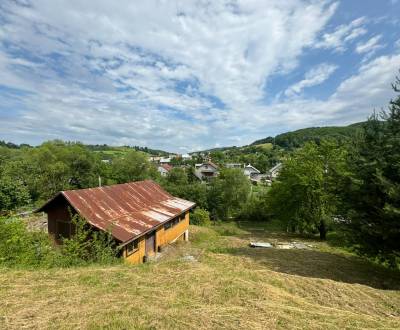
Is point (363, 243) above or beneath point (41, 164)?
beneath

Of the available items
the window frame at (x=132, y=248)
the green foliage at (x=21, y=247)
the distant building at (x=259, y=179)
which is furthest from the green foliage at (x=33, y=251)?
the distant building at (x=259, y=179)

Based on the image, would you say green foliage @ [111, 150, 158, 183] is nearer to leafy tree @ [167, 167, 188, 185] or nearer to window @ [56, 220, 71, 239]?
leafy tree @ [167, 167, 188, 185]

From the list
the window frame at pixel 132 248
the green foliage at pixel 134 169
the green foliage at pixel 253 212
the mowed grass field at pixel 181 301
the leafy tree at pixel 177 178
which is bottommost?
the green foliage at pixel 253 212

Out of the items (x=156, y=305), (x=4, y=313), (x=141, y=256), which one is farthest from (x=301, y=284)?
(x=141, y=256)

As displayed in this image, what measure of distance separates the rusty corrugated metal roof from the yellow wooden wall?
1069 millimetres

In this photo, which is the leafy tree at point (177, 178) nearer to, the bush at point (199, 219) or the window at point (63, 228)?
the bush at point (199, 219)

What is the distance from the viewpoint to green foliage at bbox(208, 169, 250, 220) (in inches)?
1767

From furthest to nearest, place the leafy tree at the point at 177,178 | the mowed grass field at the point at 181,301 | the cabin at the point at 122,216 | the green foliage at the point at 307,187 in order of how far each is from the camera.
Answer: the leafy tree at the point at 177,178
the green foliage at the point at 307,187
the cabin at the point at 122,216
the mowed grass field at the point at 181,301

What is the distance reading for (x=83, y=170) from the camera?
163 ft

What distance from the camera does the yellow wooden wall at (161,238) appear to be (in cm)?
1506

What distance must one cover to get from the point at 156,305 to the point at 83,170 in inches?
1928

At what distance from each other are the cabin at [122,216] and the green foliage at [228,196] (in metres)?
23.2

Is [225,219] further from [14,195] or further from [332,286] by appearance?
[332,286]

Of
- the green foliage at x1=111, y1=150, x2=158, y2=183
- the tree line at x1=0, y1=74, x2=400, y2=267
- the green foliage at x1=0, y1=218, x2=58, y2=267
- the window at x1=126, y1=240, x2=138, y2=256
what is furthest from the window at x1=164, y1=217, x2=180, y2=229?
the green foliage at x1=111, y1=150, x2=158, y2=183
